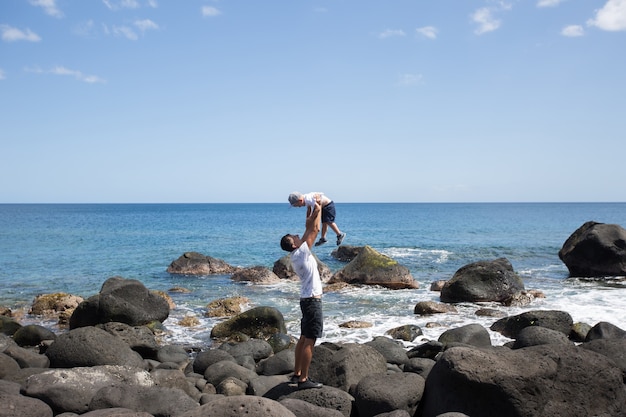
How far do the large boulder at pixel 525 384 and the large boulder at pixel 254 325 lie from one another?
275 inches

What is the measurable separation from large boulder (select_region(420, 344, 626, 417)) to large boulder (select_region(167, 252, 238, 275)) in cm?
2127

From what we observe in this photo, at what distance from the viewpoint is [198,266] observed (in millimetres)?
28219

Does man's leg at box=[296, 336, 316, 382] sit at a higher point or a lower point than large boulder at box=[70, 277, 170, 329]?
higher

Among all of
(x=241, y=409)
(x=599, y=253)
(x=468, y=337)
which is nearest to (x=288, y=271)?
(x=468, y=337)

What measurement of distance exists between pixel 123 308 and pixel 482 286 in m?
11.8

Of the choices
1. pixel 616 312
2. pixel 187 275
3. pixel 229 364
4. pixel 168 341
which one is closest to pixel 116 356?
pixel 229 364

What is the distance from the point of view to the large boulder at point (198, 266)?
2794 cm

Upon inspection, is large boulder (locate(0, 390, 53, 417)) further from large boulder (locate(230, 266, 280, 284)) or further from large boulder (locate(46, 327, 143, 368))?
Result: large boulder (locate(230, 266, 280, 284))

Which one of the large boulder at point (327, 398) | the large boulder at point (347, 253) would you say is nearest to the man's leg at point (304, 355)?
the large boulder at point (327, 398)

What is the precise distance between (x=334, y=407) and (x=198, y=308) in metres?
11.9

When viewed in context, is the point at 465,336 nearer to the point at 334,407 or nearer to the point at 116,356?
the point at 334,407

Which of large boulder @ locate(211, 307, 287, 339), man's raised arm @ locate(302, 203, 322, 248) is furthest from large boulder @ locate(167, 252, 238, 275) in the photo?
man's raised arm @ locate(302, 203, 322, 248)

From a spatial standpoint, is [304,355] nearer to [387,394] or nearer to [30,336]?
[387,394]

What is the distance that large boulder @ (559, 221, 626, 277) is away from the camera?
2533 centimetres
